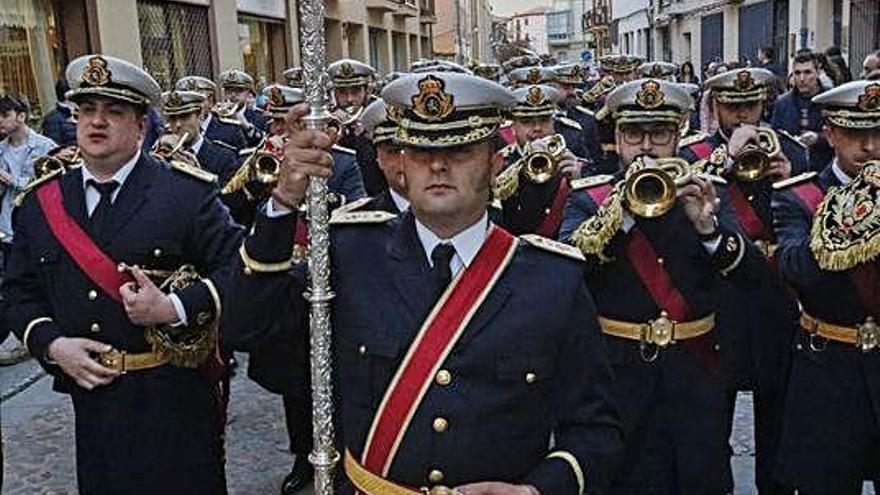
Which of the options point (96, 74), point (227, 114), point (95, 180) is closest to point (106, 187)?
point (95, 180)

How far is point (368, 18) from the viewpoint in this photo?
34938 millimetres

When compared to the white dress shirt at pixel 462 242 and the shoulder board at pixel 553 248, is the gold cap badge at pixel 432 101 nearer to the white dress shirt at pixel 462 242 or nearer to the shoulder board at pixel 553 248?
the white dress shirt at pixel 462 242

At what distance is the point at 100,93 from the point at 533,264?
1.94 metres

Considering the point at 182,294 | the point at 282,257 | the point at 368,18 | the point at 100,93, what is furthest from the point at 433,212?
the point at 368,18

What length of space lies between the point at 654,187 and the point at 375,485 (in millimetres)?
1843

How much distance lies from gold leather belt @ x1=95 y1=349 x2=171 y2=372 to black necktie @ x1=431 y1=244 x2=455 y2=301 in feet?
5.19

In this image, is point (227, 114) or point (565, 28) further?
point (565, 28)

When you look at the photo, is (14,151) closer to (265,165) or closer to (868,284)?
(265,165)

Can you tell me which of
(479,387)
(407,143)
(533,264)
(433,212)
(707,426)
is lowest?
(707,426)

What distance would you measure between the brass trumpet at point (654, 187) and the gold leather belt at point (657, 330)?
1.54 ft

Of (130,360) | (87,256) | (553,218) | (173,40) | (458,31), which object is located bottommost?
(130,360)

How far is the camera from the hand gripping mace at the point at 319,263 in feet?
8.19

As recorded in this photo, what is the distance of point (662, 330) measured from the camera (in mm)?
4238

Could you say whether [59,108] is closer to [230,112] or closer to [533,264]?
[230,112]
